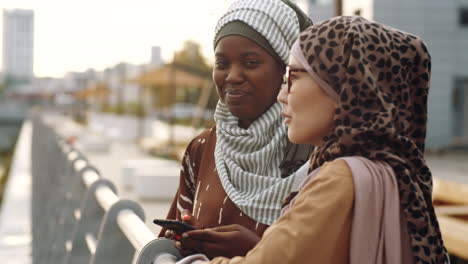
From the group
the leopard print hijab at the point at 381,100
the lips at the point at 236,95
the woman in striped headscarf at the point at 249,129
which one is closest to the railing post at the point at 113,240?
the woman in striped headscarf at the point at 249,129

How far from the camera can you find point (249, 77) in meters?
2.12

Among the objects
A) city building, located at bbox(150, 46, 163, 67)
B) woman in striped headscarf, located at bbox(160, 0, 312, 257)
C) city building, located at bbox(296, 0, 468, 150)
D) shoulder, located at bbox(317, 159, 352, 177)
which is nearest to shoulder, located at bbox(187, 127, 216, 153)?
woman in striped headscarf, located at bbox(160, 0, 312, 257)

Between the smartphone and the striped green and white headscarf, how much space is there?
275 mm

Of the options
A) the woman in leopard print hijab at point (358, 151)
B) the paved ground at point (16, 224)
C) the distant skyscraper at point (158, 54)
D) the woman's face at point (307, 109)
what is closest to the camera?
the woman in leopard print hijab at point (358, 151)

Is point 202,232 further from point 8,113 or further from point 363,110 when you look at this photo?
point 8,113

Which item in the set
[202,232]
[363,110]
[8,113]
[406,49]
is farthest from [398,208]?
[8,113]

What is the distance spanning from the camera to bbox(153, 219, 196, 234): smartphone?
172cm

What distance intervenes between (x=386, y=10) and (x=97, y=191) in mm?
22539

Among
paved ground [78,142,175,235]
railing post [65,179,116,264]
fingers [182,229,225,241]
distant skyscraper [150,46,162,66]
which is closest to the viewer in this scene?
fingers [182,229,225,241]

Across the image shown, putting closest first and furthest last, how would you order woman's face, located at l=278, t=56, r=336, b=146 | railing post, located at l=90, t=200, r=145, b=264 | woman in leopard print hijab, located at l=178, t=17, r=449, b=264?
1. woman in leopard print hijab, located at l=178, t=17, r=449, b=264
2. woman's face, located at l=278, t=56, r=336, b=146
3. railing post, located at l=90, t=200, r=145, b=264

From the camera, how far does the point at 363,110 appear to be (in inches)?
57.1

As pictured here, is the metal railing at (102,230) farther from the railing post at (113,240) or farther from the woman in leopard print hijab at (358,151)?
the woman in leopard print hijab at (358,151)

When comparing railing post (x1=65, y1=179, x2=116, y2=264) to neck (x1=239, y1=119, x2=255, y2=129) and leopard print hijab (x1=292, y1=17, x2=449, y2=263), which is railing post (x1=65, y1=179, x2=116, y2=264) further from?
leopard print hijab (x1=292, y1=17, x2=449, y2=263)

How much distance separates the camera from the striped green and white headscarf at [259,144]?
6.49ft
